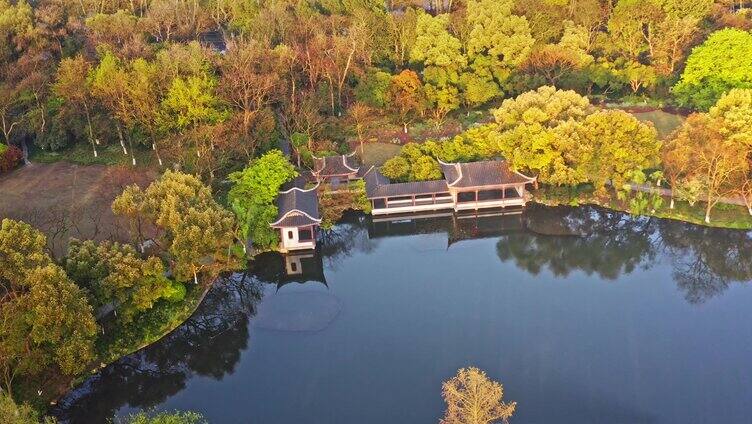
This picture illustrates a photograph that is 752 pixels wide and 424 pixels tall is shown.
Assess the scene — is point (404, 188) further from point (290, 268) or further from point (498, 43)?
point (498, 43)

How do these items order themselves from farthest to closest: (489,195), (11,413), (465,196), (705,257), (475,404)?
1. (489,195)
2. (465,196)
3. (705,257)
4. (475,404)
5. (11,413)

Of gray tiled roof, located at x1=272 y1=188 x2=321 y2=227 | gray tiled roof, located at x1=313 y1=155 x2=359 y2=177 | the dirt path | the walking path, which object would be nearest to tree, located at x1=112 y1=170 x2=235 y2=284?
gray tiled roof, located at x1=272 y1=188 x2=321 y2=227

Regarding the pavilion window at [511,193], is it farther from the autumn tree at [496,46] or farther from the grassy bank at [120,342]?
the grassy bank at [120,342]

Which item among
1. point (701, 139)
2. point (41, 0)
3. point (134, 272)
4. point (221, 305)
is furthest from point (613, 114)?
point (41, 0)

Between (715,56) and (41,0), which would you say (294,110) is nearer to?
(715,56)

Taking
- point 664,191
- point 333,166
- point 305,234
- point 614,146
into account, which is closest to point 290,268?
point 305,234

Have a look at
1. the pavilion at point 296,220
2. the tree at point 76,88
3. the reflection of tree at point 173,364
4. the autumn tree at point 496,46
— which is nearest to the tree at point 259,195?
the pavilion at point 296,220
